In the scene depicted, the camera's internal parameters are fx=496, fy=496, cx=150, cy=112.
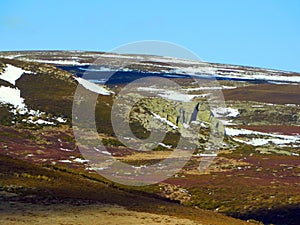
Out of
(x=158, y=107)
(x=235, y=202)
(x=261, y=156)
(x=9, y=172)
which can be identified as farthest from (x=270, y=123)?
(x=9, y=172)

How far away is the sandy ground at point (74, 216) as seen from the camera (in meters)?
22.3

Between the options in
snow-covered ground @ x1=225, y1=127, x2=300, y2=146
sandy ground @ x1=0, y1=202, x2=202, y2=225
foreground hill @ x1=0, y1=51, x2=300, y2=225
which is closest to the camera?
sandy ground @ x1=0, y1=202, x2=202, y2=225

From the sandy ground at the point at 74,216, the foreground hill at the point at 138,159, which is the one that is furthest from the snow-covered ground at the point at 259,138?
the sandy ground at the point at 74,216

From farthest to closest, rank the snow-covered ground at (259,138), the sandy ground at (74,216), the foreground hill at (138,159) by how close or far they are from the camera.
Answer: the snow-covered ground at (259,138) < the foreground hill at (138,159) < the sandy ground at (74,216)

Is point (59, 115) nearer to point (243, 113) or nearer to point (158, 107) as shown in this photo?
point (158, 107)

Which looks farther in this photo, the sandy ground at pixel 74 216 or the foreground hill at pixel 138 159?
the foreground hill at pixel 138 159

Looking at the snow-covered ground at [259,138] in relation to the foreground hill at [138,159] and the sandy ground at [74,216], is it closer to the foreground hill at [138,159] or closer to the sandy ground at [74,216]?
the foreground hill at [138,159]

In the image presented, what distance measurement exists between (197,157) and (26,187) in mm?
41838

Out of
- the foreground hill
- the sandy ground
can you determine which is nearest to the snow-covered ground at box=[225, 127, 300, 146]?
the foreground hill

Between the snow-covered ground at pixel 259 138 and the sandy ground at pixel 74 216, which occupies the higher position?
the snow-covered ground at pixel 259 138

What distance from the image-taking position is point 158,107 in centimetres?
9056

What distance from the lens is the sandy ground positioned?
22.3m

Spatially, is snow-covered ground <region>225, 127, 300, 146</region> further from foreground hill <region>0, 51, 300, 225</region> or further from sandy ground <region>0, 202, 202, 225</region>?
sandy ground <region>0, 202, 202, 225</region>

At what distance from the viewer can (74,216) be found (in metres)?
24.0
